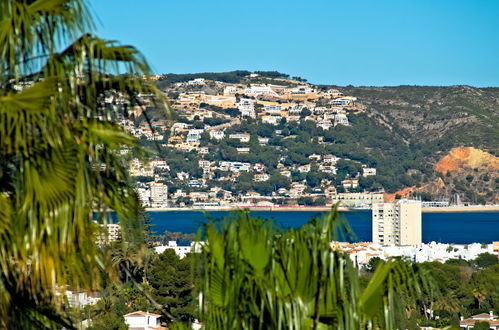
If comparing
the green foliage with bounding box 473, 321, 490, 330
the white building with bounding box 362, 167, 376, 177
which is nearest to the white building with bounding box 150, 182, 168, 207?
the white building with bounding box 362, 167, 376, 177

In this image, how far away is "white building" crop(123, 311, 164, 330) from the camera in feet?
76.3

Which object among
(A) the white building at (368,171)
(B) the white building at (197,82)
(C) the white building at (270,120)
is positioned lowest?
(A) the white building at (368,171)

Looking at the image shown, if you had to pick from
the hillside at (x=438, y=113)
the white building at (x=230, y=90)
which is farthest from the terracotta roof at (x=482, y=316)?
the white building at (x=230, y=90)

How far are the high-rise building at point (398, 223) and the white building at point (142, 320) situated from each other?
5368 cm

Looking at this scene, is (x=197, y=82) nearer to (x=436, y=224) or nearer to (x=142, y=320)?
(x=436, y=224)

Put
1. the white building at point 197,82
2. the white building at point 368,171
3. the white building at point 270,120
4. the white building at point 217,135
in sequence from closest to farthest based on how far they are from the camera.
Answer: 1. the white building at point 368,171
2. the white building at point 217,135
3. the white building at point 270,120
4. the white building at point 197,82

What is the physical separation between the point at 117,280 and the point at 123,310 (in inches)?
905

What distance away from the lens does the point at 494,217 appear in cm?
13612

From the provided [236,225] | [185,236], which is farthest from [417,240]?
[236,225]

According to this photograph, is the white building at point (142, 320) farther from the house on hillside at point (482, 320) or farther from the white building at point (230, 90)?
the white building at point (230, 90)

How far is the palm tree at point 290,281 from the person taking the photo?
9.53ft

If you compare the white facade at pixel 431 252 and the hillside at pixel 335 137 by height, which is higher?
the hillside at pixel 335 137

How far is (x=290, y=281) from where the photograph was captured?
2947 millimetres

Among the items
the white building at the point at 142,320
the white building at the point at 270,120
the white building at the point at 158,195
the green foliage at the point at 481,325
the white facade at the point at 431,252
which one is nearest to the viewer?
the green foliage at the point at 481,325
